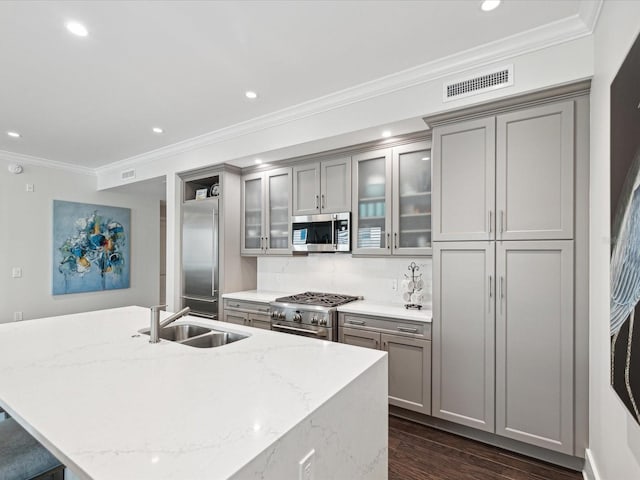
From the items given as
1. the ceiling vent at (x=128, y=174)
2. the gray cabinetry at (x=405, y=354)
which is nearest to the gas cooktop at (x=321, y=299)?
the gray cabinetry at (x=405, y=354)

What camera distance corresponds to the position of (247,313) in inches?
141

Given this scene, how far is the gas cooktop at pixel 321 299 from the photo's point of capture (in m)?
3.12

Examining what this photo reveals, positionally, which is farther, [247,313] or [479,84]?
[247,313]

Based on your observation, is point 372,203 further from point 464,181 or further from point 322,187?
point 464,181

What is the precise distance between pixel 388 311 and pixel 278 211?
1.70 metres

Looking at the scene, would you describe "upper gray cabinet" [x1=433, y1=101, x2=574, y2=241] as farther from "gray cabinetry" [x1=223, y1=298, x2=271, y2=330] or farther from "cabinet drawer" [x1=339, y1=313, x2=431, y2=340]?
"gray cabinetry" [x1=223, y1=298, x2=271, y2=330]

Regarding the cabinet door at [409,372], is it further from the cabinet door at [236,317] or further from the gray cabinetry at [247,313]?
the cabinet door at [236,317]

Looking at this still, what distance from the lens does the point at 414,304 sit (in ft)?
9.57

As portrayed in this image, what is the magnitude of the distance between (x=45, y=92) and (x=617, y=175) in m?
3.92

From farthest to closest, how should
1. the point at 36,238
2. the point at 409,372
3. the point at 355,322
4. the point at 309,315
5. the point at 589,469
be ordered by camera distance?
the point at 36,238, the point at 309,315, the point at 355,322, the point at 409,372, the point at 589,469

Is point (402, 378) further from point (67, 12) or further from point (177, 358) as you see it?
point (67, 12)

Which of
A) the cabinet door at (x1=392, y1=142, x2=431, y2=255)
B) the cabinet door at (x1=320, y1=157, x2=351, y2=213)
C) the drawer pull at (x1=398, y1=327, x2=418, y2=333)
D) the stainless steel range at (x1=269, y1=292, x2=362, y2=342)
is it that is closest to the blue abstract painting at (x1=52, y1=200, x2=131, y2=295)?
the stainless steel range at (x1=269, y1=292, x2=362, y2=342)

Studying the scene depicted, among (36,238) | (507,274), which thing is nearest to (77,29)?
(507,274)

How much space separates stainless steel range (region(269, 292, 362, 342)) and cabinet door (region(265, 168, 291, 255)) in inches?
25.4
